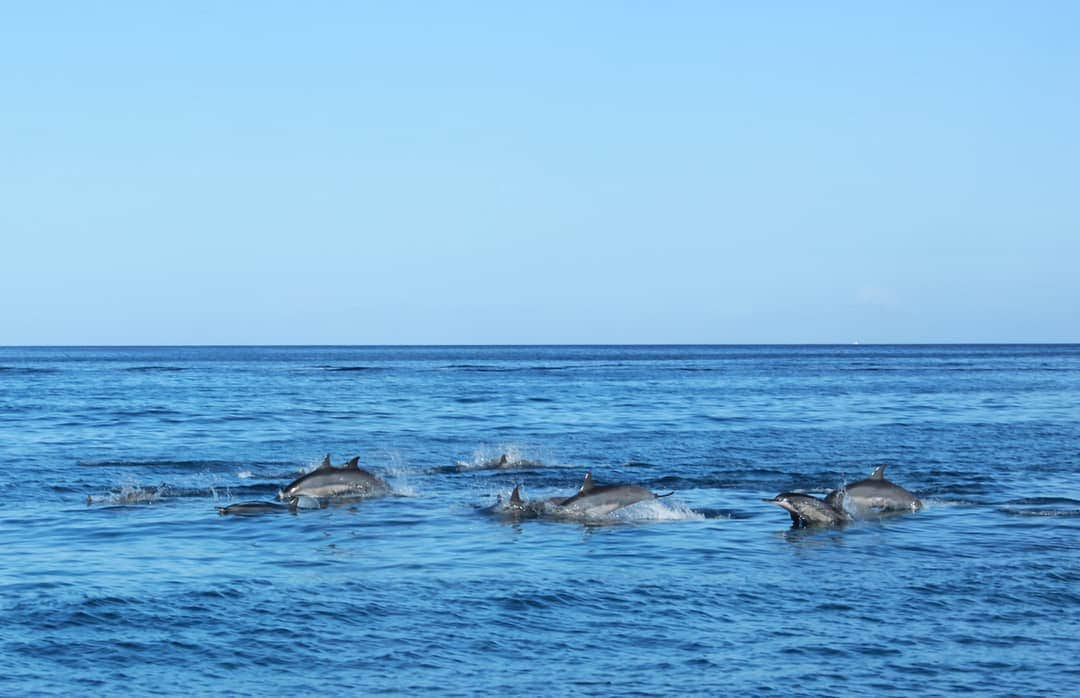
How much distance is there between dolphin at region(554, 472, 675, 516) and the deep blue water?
314 millimetres

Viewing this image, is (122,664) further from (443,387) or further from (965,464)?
(443,387)

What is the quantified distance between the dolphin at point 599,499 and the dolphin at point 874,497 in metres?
3.46

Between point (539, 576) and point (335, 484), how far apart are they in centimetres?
1010

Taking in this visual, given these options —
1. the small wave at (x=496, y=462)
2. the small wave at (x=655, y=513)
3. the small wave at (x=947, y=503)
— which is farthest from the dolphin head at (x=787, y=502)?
the small wave at (x=496, y=462)

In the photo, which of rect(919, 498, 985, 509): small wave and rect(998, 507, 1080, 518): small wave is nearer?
rect(998, 507, 1080, 518): small wave

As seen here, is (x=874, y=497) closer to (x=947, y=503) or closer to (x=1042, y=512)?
(x=947, y=503)

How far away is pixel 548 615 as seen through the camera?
16.0m

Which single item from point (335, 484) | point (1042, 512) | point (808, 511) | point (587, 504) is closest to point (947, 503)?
point (1042, 512)

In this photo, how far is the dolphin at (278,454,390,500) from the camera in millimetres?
27031

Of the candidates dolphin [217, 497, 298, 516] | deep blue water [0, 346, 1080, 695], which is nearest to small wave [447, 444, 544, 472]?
deep blue water [0, 346, 1080, 695]

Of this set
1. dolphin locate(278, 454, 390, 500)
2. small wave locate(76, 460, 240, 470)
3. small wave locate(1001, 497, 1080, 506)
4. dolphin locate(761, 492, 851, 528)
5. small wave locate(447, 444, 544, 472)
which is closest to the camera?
dolphin locate(761, 492, 851, 528)

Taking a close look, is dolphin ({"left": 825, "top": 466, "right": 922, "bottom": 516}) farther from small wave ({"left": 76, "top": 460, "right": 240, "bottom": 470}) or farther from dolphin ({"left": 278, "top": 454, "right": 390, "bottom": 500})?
small wave ({"left": 76, "top": 460, "right": 240, "bottom": 470})

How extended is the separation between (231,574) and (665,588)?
20.9ft

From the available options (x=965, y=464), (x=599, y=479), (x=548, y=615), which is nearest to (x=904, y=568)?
(x=548, y=615)
